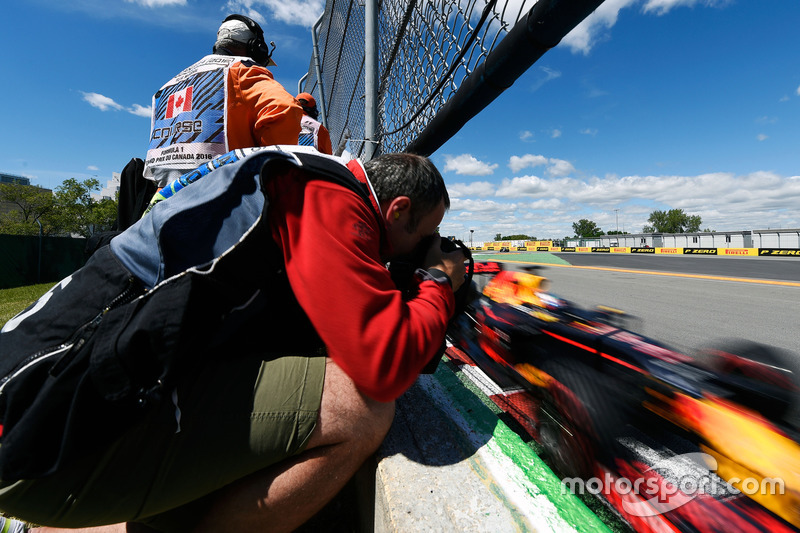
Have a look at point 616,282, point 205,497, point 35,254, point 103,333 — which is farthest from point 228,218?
point 35,254

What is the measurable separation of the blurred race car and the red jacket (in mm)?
398

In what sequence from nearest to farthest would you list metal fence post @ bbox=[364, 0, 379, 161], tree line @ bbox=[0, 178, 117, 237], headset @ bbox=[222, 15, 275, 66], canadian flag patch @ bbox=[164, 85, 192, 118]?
canadian flag patch @ bbox=[164, 85, 192, 118], headset @ bbox=[222, 15, 275, 66], metal fence post @ bbox=[364, 0, 379, 161], tree line @ bbox=[0, 178, 117, 237]

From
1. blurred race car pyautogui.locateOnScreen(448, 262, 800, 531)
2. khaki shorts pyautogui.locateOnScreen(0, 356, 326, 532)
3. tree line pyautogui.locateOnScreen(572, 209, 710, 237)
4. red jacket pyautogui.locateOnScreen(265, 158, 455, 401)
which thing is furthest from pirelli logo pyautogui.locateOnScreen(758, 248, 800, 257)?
tree line pyautogui.locateOnScreen(572, 209, 710, 237)

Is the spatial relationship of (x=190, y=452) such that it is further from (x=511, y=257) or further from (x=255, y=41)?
(x=511, y=257)

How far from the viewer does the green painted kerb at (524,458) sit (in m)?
0.78

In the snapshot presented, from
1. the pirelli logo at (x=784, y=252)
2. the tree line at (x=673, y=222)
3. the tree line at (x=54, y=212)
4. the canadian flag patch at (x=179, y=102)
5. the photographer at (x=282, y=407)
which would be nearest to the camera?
the photographer at (x=282, y=407)

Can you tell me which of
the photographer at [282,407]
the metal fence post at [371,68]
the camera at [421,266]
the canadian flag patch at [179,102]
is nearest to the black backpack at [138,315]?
the photographer at [282,407]

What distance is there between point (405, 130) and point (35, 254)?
48.7 feet

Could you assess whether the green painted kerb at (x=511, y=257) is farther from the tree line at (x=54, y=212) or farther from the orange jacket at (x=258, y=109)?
the tree line at (x=54, y=212)

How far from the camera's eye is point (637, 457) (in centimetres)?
88

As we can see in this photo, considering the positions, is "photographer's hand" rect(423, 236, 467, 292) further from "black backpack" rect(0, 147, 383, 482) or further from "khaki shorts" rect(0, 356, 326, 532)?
"khaki shorts" rect(0, 356, 326, 532)

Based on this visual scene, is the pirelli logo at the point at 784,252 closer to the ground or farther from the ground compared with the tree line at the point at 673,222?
closer to the ground

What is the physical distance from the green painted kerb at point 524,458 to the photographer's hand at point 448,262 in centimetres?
43

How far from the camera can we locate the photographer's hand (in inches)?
41.8
